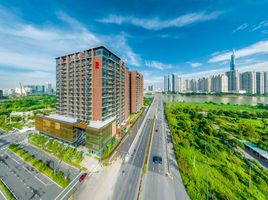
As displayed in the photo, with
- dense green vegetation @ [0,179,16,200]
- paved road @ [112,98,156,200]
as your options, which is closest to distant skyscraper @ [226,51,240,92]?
paved road @ [112,98,156,200]

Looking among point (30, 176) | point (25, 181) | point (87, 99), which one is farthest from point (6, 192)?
point (87, 99)

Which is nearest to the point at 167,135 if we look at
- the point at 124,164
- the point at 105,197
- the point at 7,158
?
the point at 124,164

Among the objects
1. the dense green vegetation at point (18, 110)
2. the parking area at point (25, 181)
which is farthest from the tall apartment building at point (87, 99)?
the dense green vegetation at point (18, 110)

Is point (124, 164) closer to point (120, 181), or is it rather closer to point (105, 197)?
point (120, 181)

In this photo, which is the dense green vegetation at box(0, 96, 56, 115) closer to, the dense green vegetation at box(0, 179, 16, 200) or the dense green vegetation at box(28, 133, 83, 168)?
the dense green vegetation at box(28, 133, 83, 168)

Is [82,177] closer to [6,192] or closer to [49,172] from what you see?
[49,172]
